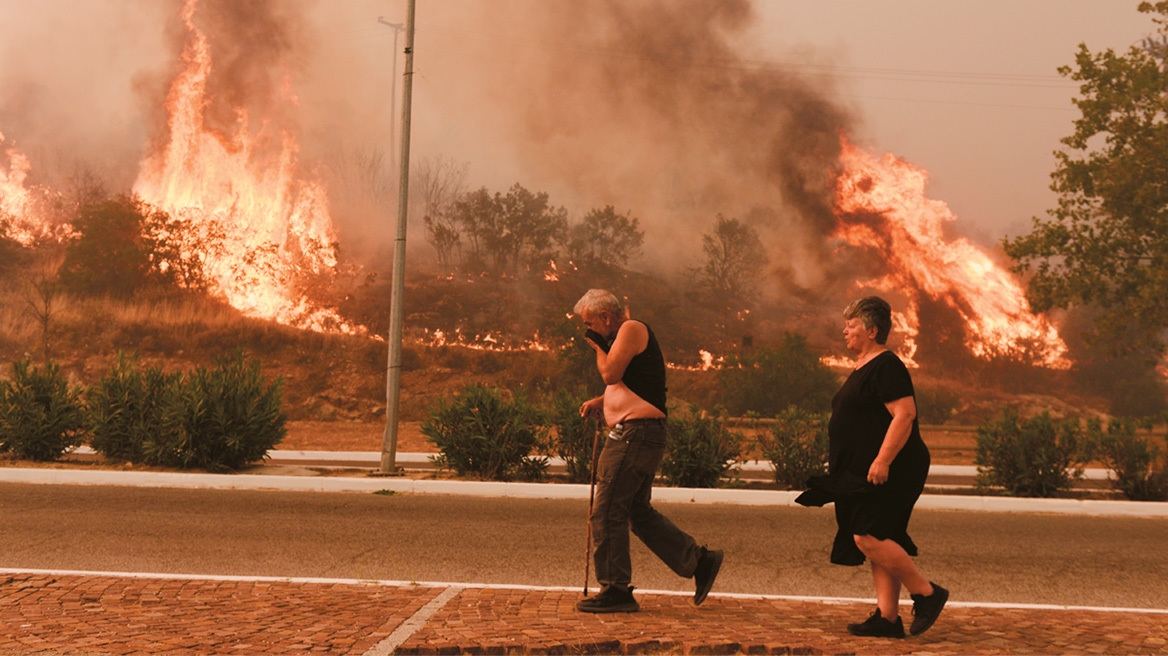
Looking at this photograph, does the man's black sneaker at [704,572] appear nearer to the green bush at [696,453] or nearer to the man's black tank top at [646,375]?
the man's black tank top at [646,375]

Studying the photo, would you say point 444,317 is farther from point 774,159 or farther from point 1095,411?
point 1095,411

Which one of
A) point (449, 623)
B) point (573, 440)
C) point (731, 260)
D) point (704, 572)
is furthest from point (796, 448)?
point (731, 260)

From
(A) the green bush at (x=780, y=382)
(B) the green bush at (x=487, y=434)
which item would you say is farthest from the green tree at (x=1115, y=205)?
(B) the green bush at (x=487, y=434)

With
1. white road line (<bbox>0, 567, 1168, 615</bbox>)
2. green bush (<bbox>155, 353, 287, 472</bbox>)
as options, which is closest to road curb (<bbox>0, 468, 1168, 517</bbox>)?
green bush (<bbox>155, 353, 287, 472</bbox>)

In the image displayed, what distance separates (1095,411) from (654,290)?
22.9 metres

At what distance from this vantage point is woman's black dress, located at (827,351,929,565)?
421 centimetres

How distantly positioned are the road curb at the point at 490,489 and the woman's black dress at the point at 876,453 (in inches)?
262

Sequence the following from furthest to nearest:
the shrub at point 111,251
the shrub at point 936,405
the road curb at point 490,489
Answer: the shrub at point 111,251 < the shrub at point 936,405 < the road curb at point 490,489

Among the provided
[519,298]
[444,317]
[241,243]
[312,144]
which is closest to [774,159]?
[519,298]

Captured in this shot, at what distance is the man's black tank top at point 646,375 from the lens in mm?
4738

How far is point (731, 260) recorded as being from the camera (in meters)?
48.9

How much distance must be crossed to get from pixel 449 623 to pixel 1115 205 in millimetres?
27134

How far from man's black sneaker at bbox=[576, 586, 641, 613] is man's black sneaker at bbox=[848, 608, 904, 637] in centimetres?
116

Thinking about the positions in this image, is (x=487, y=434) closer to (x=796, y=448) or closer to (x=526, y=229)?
(x=796, y=448)
